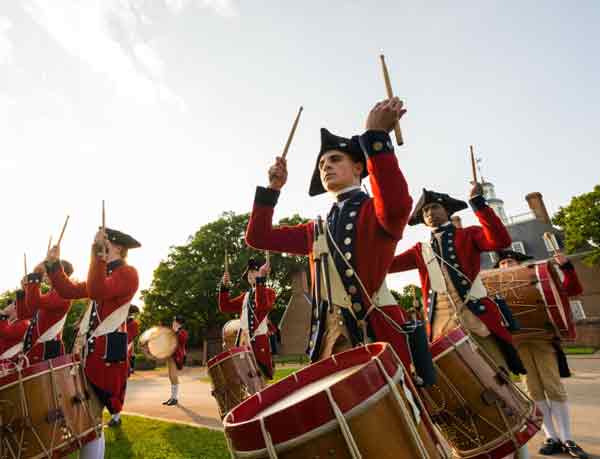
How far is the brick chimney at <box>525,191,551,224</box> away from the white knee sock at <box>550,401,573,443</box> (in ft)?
108

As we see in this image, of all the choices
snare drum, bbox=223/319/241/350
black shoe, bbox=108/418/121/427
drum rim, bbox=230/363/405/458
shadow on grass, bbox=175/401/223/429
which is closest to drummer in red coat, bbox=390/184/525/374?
drum rim, bbox=230/363/405/458

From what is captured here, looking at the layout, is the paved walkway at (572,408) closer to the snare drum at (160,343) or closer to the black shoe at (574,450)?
the black shoe at (574,450)

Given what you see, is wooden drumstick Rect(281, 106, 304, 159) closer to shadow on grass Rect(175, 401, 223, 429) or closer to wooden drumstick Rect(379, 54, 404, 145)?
wooden drumstick Rect(379, 54, 404, 145)

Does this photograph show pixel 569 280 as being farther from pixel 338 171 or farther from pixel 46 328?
pixel 46 328

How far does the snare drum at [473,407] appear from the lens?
9.71 ft

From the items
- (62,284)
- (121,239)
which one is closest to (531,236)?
(121,239)

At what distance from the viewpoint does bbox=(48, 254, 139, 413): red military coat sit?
3.94 metres

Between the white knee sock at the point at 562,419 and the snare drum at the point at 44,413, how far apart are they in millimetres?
5092

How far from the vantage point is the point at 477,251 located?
4.30 metres

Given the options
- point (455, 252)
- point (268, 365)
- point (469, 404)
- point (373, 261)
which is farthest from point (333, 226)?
point (268, 365)

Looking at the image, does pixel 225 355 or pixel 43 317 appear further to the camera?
pixel 43 317

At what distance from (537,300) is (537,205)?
33371 millimetres

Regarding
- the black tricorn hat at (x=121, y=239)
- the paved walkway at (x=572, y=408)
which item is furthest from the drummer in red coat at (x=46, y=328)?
the paved walkway at (x=572, y=408)

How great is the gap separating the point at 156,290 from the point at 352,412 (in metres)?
37.0
